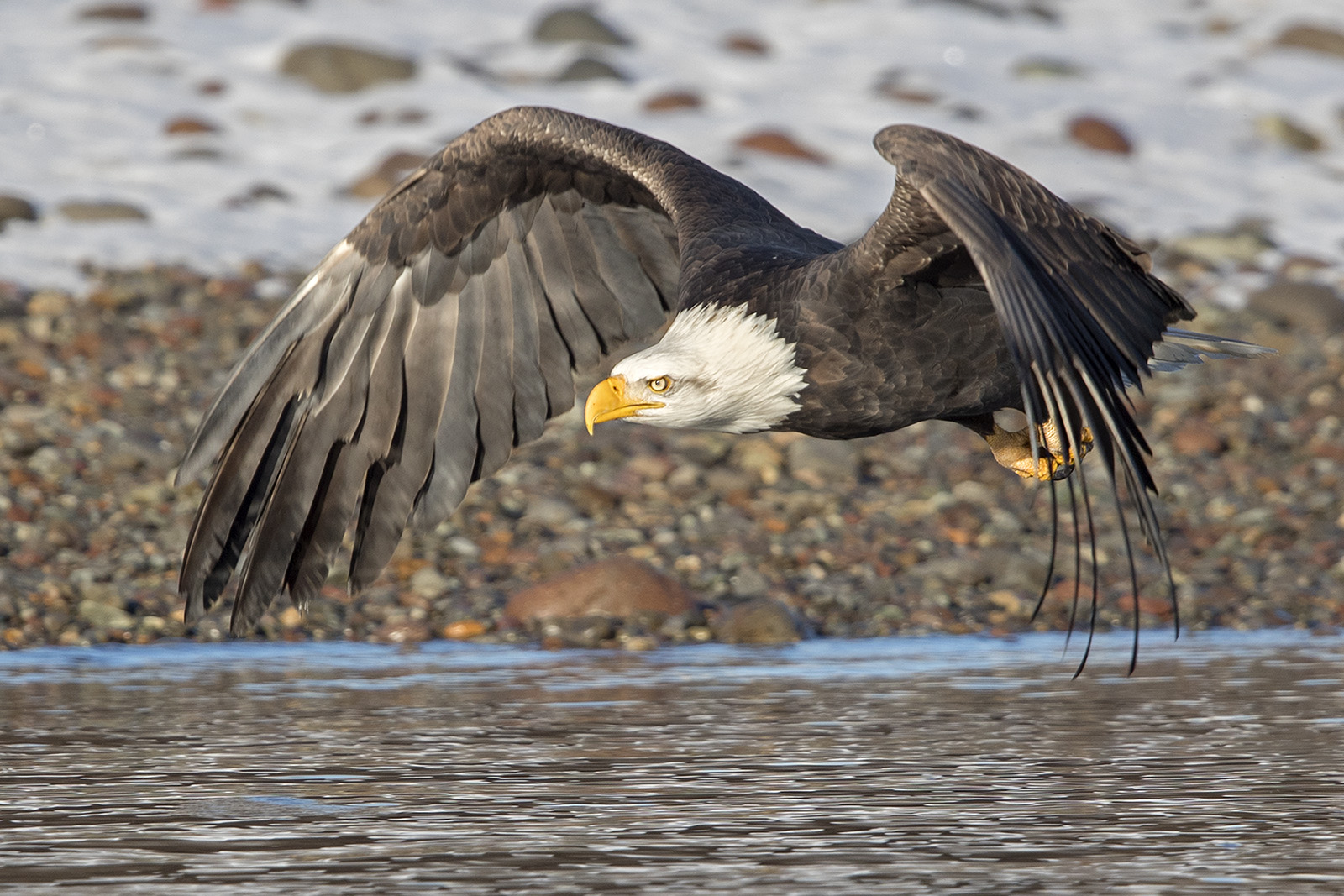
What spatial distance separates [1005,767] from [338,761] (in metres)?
1.78

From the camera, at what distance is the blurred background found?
28.1 ft

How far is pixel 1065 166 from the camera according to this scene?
1762 cm

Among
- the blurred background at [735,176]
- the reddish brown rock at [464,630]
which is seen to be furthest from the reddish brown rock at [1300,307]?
the reddish brown rock at [464,630]

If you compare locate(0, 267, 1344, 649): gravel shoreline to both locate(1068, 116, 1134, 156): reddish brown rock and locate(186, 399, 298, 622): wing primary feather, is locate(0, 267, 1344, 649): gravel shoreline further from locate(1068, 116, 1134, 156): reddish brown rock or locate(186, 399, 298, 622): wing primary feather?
locate(1068, 116, 1134, 156): reddish brown rock

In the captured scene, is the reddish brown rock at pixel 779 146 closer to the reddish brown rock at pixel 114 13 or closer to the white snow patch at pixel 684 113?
the white snow patch at pixel 684 113

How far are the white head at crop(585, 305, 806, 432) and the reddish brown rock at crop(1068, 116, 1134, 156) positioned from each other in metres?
12.9

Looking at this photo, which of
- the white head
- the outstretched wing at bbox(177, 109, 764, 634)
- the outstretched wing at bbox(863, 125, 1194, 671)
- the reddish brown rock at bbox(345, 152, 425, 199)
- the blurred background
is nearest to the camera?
the outstretched wing at bbox(863, 125, 1194, 671)

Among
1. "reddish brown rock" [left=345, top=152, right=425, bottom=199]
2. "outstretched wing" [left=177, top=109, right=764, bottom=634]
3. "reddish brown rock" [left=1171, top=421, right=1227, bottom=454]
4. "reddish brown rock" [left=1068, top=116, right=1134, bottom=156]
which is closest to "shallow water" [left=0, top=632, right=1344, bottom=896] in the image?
"outstretched wing" [left=177, top=109, right=764, bottom=634]

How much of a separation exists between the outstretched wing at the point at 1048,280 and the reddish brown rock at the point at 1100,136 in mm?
12556

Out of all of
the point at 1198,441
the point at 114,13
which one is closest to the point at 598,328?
the point at 1198,441

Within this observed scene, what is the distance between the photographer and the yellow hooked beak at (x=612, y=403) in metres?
5.65

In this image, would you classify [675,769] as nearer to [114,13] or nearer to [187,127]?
[187,127]

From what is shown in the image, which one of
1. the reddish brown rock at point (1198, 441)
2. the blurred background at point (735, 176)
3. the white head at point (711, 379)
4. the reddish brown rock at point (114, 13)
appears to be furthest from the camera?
the reddish brown rock at point (114, 13)

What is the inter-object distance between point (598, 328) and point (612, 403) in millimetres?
1619
